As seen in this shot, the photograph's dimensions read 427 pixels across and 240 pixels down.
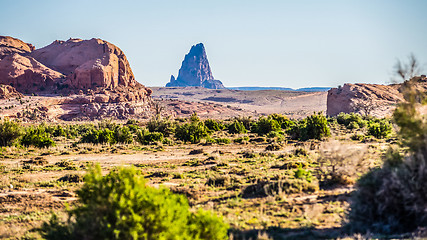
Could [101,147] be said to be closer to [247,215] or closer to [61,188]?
[61,188]

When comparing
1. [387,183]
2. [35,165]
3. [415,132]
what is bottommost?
[35,165]

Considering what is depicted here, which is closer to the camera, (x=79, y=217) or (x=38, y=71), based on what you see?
(x=79, y=217)

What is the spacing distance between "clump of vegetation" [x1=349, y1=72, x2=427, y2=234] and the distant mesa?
84621 millimetres

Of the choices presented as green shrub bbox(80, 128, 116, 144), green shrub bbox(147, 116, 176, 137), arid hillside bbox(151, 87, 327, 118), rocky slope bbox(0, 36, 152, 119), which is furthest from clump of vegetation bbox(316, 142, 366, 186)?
arid hillside bbox(151, 87, 327, 118)

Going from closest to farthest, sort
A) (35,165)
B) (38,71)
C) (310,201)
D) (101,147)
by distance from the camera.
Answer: (310,201) → (35,165) → (101,147) → (38,71)

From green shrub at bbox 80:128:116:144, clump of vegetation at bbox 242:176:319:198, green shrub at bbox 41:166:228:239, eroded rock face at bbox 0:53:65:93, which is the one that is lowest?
green shrub at bbox 80:128:116:144

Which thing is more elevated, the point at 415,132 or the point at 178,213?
the point at 415,132

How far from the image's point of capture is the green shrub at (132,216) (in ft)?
16.5

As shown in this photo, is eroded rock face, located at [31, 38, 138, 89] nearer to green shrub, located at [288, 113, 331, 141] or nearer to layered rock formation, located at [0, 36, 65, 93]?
layered rock formation, located at [0, 36, 65, 93]

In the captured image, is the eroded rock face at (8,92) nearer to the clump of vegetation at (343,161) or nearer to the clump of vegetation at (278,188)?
the clump of vegetation at (278,188)

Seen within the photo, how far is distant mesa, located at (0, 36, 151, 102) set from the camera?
8638 centimetres

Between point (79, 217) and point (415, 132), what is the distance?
6.74 m

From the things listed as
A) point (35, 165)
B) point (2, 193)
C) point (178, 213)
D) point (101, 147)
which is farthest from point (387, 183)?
point (101, 147)

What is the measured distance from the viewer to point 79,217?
5.93 meters
